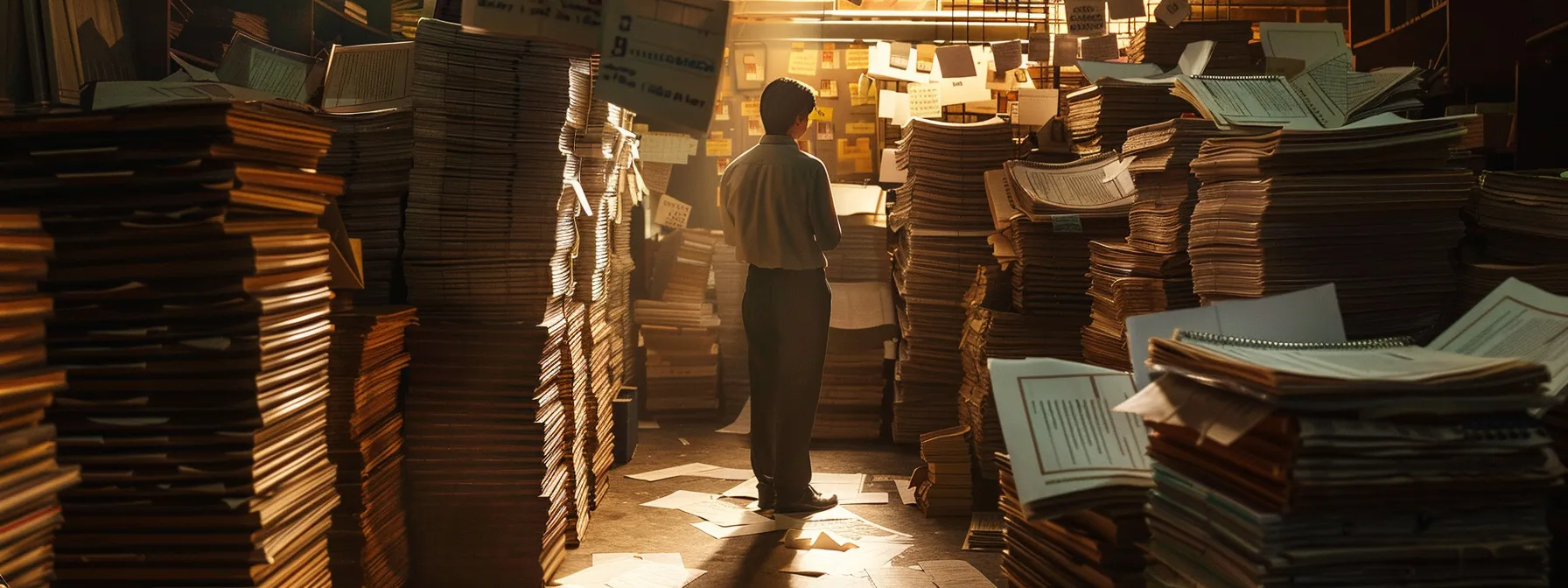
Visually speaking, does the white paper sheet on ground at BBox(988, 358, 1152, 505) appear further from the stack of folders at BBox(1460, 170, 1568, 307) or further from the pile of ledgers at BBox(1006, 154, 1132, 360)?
the pile of ledgers at BBox(1006, 154, 1132, 360)

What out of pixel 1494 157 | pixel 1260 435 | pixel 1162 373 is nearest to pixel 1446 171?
pixel 1162 373

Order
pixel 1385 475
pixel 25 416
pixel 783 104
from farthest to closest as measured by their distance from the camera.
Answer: pixel 783 104
pixel 25 416
pixel 1385 475

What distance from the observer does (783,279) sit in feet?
17.8

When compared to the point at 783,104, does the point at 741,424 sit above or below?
below

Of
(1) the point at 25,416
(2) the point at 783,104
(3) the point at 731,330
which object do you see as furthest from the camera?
(3) the point at 731,330

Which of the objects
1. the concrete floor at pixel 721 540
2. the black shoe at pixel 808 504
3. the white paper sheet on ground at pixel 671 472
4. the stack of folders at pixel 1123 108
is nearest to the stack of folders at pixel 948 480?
the concrete floor at pixel 721 540

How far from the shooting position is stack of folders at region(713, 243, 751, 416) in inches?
327

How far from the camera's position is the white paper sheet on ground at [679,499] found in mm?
5648

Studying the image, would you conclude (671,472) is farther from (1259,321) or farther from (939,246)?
(1259,321)

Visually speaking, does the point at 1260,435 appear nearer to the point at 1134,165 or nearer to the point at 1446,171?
the point at 1446,171

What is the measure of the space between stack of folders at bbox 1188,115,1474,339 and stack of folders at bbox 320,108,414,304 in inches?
111

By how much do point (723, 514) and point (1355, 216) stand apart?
3.48 metres

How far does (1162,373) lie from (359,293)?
123 inches

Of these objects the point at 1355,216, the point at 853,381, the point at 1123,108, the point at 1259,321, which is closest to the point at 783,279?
the point at 1123,108
